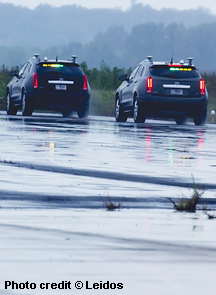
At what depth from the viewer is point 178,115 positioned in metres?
29.5

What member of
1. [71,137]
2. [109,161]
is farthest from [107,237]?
[71,137]

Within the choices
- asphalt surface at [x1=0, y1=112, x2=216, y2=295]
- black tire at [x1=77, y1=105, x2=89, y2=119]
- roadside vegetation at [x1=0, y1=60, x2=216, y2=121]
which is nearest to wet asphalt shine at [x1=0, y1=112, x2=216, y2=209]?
asphalt surface at [x1=0, y1=112, x2=216, y2=295]

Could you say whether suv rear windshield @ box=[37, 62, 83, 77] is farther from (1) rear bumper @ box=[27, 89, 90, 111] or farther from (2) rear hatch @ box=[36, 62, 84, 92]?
(1) rear bumper @ box=[27, 89, 90, 111]

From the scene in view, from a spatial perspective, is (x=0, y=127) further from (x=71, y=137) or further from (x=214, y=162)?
(x=214, y=162)

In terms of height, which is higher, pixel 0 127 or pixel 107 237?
pixel 107 237

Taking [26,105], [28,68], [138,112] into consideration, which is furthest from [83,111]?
[138,112]

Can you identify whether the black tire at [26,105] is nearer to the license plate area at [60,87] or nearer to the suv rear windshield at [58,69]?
the suv rear windshield at [58,69]

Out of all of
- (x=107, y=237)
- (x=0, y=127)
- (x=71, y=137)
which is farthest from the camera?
(x=0, y=127)

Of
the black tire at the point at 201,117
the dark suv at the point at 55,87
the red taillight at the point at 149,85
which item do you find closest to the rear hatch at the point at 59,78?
the dark suv at the point at 55,87

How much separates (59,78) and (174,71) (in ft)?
12.8

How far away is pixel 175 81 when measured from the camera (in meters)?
29.4

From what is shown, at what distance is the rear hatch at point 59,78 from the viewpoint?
3197 centimetres

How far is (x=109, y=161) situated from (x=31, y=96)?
1711cm

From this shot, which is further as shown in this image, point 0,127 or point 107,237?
point 0,127
